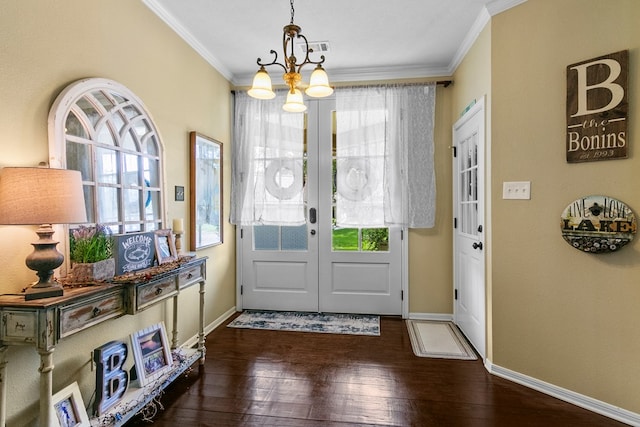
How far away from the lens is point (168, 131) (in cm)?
260

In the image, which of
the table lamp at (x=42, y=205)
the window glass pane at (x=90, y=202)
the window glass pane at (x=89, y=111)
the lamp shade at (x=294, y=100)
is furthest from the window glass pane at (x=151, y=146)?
the lamp shade at (x=294, y=100)

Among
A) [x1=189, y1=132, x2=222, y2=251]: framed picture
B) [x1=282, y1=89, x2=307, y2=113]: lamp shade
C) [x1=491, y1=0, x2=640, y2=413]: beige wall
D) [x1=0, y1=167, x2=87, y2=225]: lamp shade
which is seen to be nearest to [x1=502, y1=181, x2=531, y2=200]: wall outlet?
[x1=491, y1=0, x2=640, y2=413]: beige wall

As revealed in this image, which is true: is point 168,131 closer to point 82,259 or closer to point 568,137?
point 82,259

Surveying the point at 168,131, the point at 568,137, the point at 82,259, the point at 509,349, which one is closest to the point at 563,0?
the point at 568,137

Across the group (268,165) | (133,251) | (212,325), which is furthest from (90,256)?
(268,165)

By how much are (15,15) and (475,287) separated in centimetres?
335

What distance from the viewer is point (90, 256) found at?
1705 millimetres

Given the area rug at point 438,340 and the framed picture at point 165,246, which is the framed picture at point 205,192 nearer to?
the framed picture at point 165,246

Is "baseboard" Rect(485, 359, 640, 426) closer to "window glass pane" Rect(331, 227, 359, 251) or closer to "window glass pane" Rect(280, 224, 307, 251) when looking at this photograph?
"window glass pane" Rect(331, 227, 359, 251)

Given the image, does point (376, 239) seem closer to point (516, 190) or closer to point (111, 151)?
point (516, 190)

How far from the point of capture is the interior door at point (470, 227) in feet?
8.82

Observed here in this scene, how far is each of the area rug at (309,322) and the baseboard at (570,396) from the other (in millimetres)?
1100

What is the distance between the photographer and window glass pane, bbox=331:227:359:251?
3.68 m

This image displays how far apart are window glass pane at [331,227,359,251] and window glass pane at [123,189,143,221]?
202cm
